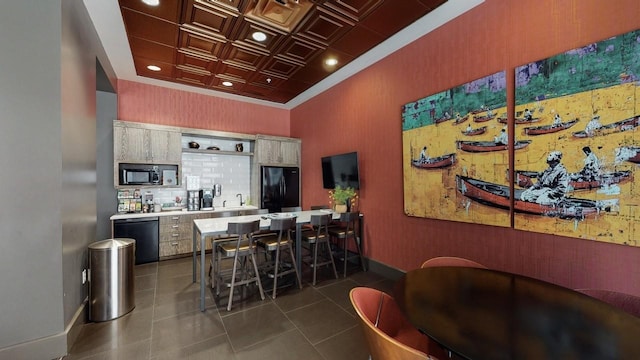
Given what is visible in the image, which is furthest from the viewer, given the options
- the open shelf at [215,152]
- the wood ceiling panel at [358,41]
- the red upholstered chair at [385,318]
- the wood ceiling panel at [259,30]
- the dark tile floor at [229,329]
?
the open shelf at [215,152]

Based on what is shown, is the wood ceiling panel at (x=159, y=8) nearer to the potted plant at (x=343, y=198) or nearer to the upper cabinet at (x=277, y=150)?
the upper cabinet at (x=277, y=150)

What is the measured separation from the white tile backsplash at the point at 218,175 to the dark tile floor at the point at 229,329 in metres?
2.10

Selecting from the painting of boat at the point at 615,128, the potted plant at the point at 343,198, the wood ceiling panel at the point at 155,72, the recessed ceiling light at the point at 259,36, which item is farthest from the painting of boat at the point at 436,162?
the wood ceiling panel at the point at 155,72

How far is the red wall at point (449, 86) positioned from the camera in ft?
6.43

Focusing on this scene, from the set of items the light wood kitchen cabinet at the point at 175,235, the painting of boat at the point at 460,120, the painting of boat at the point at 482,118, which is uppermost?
the painting of boat at the point at 460,120

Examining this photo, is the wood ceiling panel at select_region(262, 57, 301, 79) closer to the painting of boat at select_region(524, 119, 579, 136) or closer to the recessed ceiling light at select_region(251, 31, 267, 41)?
the recessed ceiling light at select_region(251, 31, 267, 41)

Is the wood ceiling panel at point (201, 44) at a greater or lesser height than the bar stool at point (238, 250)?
greater

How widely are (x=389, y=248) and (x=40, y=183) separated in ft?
12.6

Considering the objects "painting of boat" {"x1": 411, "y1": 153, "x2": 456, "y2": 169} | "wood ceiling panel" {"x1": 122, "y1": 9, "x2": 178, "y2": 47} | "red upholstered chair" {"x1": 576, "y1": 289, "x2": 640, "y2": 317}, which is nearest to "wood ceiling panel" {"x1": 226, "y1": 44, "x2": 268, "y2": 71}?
"wood ceiling panel" {"x1": 122, "y1": 9, "x2": 178, "y2": 47}

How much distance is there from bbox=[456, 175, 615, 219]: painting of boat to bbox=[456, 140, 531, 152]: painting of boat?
1.06 feet

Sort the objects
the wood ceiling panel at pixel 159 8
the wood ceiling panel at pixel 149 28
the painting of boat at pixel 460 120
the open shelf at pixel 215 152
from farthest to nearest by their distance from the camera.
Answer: the open shelf at pixel 215 152, the wood ceiling panel at pixel 149 28, the painting of boat at pixel 460 120, the wood ceiling panel at pixel 159 8

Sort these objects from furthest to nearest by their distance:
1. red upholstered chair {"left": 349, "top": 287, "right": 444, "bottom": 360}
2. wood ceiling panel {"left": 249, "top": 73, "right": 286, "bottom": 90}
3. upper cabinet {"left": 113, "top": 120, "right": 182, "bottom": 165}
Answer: wood ceiling panel {"left": 249, "top": 73, "right": 286, "bottom": 90} < upper cabinet {"left": 113, "top": 120, "right": 182, "bottom": 165} < red upholstered chair {"left": 349, "top": 287, "right": 444, "bottom": 360}

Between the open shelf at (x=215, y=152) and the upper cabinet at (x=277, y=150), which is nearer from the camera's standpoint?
the open shelf at (x=215, y=152)

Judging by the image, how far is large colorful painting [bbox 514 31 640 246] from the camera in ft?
5.92
